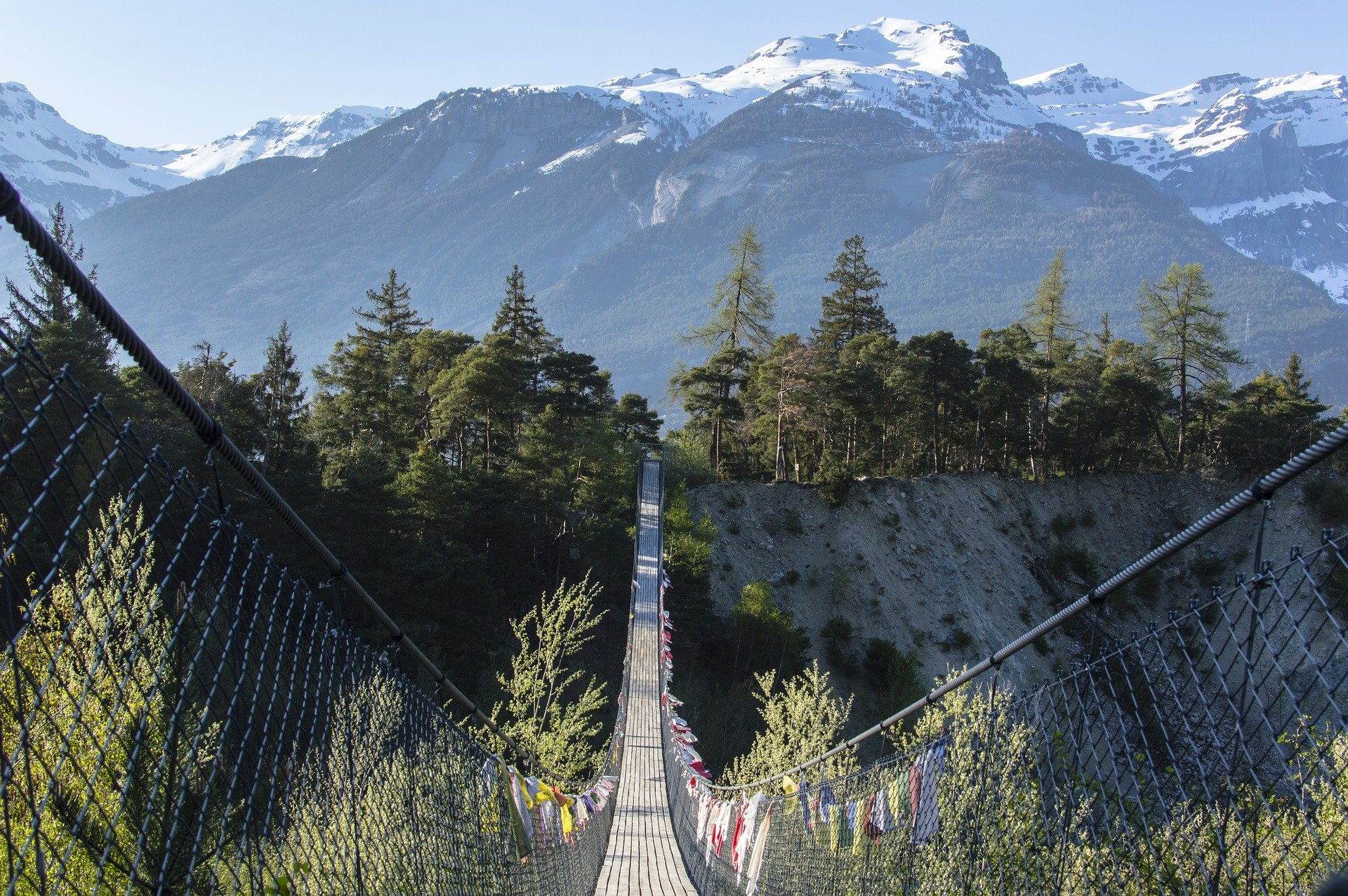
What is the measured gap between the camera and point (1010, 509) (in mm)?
31516

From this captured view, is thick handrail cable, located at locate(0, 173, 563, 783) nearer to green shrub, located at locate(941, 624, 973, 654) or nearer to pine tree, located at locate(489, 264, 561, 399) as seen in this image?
pine tree, located at locate(489, 264, 561, 399)

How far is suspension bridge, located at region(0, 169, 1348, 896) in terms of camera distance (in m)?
2.11

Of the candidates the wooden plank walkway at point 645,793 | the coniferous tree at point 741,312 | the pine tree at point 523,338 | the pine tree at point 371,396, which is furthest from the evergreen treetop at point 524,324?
the wooden plank walkway at point 645,793

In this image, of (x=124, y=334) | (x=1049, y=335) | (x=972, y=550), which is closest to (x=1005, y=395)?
(x=1049, y=335)

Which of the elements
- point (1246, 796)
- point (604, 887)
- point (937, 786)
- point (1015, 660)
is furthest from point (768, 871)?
point (1015, 660)

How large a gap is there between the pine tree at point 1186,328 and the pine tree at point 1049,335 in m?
3.11

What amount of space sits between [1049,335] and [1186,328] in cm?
525

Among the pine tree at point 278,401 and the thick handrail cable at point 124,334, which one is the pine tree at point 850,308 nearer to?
the pine tree at point 278,401

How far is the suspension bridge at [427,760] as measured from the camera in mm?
2107

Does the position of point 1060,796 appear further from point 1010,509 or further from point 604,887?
point 1010,509

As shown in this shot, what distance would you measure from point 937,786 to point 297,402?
29.7m

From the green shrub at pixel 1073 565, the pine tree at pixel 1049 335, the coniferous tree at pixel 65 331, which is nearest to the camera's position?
the coniferous tree at pixel 65 331

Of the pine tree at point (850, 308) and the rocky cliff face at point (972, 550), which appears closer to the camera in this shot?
the rocky cliff face at point (972, 550)

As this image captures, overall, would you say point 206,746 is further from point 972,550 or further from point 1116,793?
point 972,550
